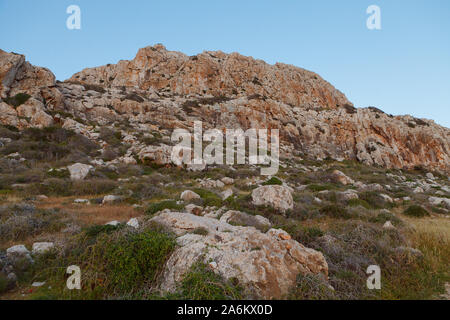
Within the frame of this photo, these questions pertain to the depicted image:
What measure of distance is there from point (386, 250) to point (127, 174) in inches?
576

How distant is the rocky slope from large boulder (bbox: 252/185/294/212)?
46.5ft

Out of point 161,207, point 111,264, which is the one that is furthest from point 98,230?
point 161,207

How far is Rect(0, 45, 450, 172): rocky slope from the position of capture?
80.9 ft

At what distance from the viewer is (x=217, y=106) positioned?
39.5m

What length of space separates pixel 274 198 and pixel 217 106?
33.0 m

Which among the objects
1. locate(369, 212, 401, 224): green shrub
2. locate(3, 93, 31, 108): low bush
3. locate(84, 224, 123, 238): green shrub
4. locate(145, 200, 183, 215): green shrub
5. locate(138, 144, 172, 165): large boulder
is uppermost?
locate(3, 93, 31, 108): low bush

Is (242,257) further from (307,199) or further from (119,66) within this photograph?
(119,66)

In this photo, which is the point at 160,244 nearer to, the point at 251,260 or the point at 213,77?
the point at 251,260

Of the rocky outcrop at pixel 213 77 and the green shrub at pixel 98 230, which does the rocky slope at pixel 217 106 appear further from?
the green shrub at pixel 98 230

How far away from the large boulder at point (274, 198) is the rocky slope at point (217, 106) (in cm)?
1417

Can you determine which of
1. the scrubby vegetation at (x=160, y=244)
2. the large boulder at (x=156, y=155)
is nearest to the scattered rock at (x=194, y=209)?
the scrubby vegetation at (x=160, y=244)

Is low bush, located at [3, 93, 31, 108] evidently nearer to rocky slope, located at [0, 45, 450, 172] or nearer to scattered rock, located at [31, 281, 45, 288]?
rocky slope, located at [0, 45, 450, 172]

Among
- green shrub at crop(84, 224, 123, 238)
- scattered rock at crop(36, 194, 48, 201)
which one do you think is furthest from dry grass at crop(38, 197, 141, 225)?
green shrub at crop(84, 224, 123, 238)
